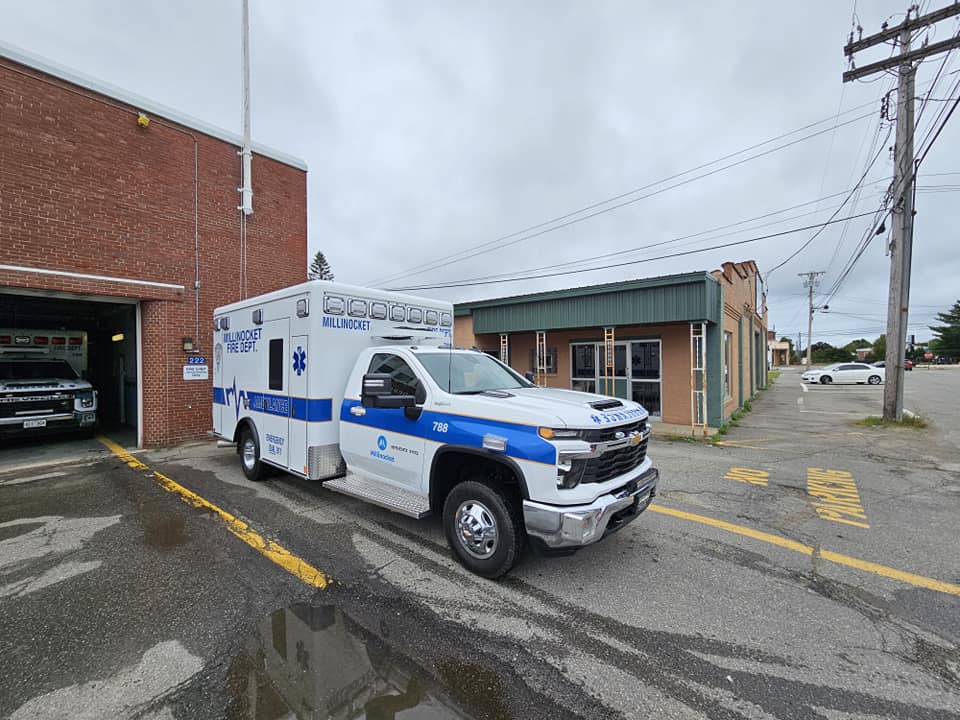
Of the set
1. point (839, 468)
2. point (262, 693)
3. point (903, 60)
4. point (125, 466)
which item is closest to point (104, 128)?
point (125, 466)

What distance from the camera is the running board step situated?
13.7ft

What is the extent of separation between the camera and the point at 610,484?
359 cm

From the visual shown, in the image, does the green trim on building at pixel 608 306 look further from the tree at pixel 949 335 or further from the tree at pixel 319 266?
the tree at pixel 949 335

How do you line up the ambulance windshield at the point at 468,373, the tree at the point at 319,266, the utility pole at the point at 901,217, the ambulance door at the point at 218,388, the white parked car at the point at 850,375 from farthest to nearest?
the tree at the point at 319,266, the white parked car at the point at 850,375, the utility pole at the point at 901,217, the ambulance door at the point at 218,388, the ambulance windshield at the point at 468,373

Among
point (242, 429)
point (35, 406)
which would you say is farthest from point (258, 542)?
point (35, 406)

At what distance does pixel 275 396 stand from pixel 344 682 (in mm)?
4203

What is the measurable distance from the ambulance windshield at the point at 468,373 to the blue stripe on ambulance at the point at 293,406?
146 centimetres

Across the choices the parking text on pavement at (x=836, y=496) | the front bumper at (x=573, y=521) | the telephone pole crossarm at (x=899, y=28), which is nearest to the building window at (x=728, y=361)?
the parking text on pavement at (x=836, y=496)

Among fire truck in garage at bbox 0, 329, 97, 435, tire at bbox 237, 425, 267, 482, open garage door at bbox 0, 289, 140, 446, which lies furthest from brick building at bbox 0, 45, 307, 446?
tire at bbox 237, 425, 267, 482

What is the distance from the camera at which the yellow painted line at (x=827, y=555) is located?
371cm

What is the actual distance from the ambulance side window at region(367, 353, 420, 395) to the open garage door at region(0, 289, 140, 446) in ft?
26.1

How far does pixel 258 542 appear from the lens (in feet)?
14.6

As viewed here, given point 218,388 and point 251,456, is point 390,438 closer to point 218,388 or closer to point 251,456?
point 251,456

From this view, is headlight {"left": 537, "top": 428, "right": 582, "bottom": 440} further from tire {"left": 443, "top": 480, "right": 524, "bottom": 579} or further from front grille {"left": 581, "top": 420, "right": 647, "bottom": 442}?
tire {"left": 443, "top": 480, "right": 524, "bottom": 579}
